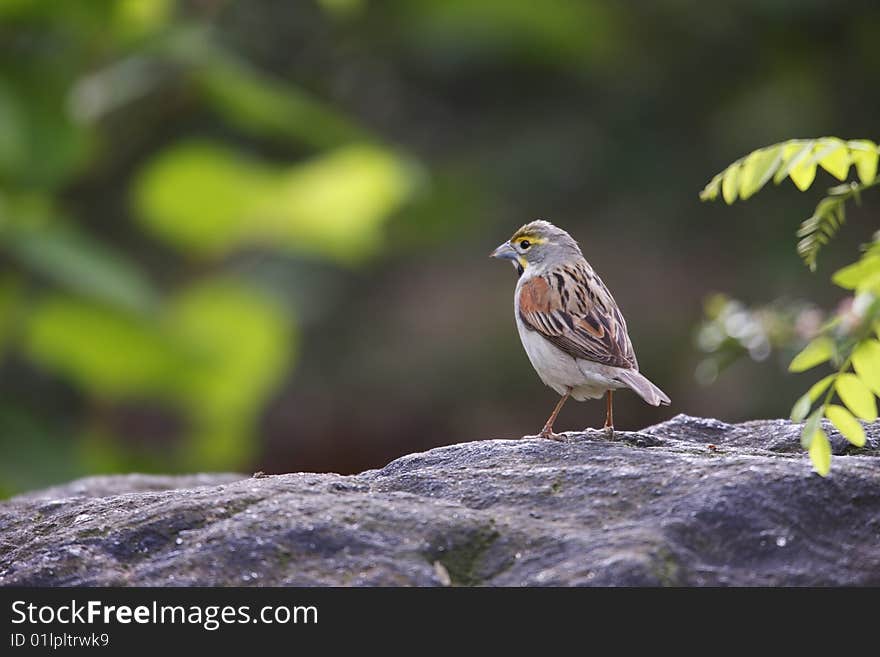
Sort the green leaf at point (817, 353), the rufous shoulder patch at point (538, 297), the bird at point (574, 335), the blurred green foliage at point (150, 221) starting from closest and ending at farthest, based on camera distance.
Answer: the green leaf at point (817, 353) < the bird at point (574, 335) < the rufous shoulder patch at point (538, 297) < the blurred green foliage at point (150, 221)

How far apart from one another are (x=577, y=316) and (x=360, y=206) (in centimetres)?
440

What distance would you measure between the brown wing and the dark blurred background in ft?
12.0

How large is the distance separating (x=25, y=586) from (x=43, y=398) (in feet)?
24.6

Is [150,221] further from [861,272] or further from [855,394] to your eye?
[861,272]

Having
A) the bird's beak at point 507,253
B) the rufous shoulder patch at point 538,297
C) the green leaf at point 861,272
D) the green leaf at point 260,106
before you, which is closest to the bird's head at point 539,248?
the bird's beak at point 507,253

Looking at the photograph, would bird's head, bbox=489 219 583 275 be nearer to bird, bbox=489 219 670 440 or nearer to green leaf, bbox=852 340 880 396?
bird, bbox=489 219 670 440

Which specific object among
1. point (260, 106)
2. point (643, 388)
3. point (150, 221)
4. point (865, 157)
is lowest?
point (865, 157)

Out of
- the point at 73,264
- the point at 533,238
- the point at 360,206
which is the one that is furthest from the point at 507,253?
the point at 360,206

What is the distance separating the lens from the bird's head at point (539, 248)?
534 cm

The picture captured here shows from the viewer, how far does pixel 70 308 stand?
8.48m

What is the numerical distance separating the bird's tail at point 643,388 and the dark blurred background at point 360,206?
418 centimetres

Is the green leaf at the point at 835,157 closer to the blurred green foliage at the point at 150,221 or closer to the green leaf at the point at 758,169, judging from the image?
the green leaf at the point at 758,169

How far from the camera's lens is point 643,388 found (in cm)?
443

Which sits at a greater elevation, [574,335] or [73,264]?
[73,264]
